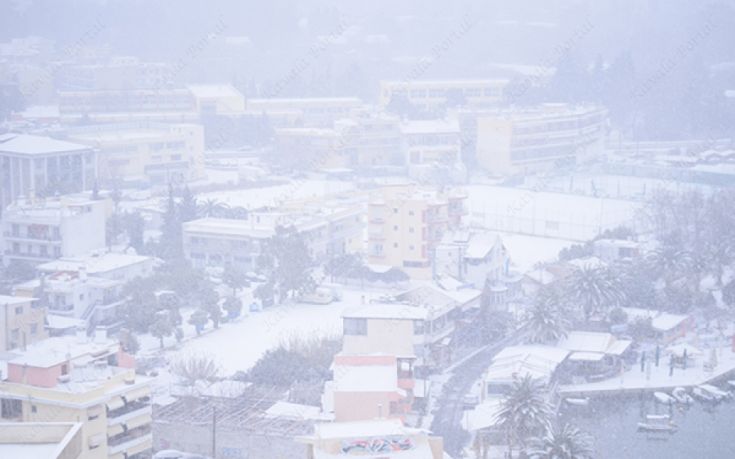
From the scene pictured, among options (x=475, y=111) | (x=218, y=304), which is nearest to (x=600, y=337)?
(x=218, y=304)

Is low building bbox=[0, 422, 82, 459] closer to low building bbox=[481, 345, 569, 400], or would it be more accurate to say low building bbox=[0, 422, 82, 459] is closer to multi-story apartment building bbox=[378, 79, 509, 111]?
low building bbox=[481, 345, 569, 400]

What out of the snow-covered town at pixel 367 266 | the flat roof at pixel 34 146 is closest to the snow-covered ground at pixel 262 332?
the snow-covered town at pixel 367 266

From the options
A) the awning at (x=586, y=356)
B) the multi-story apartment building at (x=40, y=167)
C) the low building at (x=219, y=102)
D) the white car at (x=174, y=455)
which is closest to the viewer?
the white car at (x=174, y=455)

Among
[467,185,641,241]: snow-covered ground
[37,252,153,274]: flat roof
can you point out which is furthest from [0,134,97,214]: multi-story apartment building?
[467,185,641,241]: snow-covered ground

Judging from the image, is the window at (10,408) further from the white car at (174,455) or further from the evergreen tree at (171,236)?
the evergreen tree at (171,236)

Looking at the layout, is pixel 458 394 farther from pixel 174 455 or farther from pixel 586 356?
pixel 174 455

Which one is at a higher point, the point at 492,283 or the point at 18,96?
the point at 18,96

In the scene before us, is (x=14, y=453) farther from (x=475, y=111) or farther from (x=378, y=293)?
(x=475, y=111)
